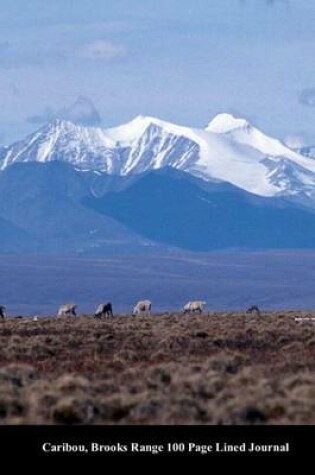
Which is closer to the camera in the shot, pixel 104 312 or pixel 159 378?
pixel 159 378

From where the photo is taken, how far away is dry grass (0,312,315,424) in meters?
20.0

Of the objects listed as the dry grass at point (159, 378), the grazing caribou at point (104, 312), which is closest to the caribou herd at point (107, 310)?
the grazing caribou at point (104, 312)

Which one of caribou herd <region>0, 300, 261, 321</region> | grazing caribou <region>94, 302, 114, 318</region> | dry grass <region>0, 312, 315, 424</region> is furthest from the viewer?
caribou herd <region>0, 300, 261, 321</region>

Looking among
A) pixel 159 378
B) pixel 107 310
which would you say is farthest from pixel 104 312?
pixel 159 378

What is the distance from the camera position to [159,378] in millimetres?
24578

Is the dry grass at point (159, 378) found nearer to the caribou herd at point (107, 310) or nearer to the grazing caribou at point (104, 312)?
the grazing caribou at point (104, 312)

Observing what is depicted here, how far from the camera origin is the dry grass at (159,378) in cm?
2000

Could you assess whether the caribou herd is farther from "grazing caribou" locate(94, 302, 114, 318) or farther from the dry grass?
the dry grass

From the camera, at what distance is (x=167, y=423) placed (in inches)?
750

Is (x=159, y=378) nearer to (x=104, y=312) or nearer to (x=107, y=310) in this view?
(x=104, y=312)

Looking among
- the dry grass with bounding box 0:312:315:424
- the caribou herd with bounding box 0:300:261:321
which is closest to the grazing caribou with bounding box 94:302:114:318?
the caribou herd with bounding box 0:300:261:321

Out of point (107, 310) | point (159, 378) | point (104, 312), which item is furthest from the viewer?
point (107, 310)
